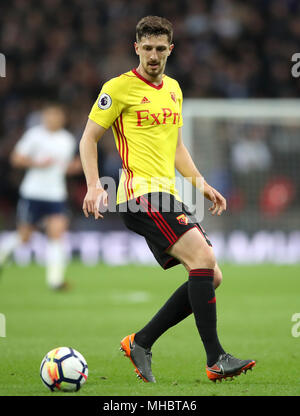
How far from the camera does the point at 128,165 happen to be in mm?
5148

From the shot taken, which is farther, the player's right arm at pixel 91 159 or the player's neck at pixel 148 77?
the player's neck at pixel 148 77

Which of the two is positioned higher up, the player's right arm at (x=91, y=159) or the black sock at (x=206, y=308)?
the player's right arm at (x=91, y=159)

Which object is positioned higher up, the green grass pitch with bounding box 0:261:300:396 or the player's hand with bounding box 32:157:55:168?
the player's hand with bounding box 32:157:55:168

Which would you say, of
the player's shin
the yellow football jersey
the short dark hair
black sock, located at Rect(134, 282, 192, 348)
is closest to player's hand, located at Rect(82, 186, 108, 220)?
the yellow football jersey

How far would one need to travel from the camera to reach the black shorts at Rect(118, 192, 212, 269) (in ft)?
16.3

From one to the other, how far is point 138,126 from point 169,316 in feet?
3.92

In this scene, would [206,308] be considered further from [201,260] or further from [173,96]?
[173,96]

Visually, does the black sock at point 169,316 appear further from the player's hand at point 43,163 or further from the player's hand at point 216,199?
the player's hand at point 43,163

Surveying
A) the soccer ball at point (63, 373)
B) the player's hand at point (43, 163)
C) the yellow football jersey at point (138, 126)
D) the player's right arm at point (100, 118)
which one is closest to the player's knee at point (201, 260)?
the yellow football jersey at point (138, 126)

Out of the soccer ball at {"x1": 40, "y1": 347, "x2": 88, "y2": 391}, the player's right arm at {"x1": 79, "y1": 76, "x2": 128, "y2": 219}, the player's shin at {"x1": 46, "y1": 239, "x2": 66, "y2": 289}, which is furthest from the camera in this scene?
the player's shin at {"x1": 46, "y1": 239, "x2": 66, "y2": 289}

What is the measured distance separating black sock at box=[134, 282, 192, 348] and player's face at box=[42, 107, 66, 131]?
6.15 m

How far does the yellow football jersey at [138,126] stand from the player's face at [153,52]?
115mm

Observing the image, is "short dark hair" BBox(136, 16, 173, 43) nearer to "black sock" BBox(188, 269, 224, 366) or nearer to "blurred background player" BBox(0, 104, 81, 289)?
"black sock" BBox(188, 269, 224, 366)

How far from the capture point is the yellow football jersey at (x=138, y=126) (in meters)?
5.08
